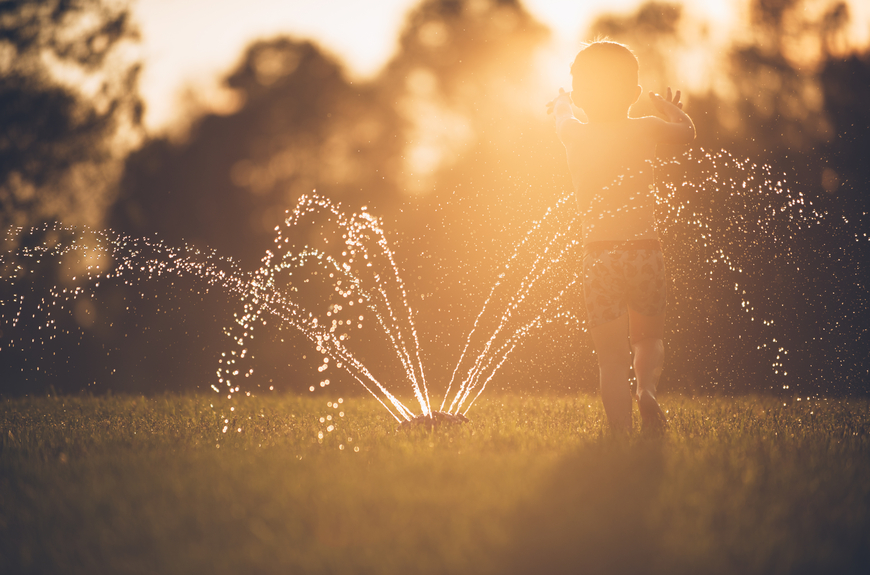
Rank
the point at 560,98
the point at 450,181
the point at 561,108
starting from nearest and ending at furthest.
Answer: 1. the point at 561,108
2. the point at 560,98
3. the point at 450,181

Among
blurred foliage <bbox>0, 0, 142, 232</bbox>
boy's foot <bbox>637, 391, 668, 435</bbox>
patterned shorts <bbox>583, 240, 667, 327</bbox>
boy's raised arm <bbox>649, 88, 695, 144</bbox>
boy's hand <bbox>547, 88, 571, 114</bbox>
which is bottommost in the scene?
boy's foot <bbox>637, 391, 668, 435</bbox>

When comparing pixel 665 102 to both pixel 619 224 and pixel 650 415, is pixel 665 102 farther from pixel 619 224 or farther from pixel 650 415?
pixel 650 415

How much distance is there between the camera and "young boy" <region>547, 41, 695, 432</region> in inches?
165

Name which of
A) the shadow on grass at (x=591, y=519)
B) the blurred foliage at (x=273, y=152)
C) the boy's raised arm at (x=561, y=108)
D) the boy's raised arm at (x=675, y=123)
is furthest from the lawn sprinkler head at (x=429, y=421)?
the blurred foliage at (x=273, y=152)

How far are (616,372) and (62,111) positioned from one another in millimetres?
15037

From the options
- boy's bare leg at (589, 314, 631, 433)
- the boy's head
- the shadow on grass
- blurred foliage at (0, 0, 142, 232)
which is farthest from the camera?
blurred foliage at (0, 0, 142, 232)

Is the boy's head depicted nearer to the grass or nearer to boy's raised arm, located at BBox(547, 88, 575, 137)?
boy's raised arm, located at BBox(547, 88, 575, 137)

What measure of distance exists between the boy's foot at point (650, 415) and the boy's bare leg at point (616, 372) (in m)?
0.09

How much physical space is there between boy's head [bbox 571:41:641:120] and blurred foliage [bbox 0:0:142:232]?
43.8 feet

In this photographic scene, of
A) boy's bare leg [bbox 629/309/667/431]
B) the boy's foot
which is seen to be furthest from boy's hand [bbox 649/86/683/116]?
the boy's foot

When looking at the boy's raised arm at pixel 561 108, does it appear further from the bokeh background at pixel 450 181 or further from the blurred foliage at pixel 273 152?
the blurred foliage at pixel 273 152

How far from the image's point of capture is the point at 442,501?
2.79 meters

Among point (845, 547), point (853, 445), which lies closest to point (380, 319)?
point (853, 445)

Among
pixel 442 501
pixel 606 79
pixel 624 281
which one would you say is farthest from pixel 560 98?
pixel 442 501
